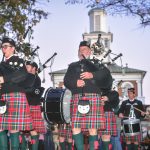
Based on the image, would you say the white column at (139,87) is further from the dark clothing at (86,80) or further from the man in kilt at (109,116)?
the dark clothing at (86,80)

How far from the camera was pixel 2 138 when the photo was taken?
18.4 ft

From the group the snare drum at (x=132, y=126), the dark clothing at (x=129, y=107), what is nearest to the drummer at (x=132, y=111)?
the dark clothing at (x=129, y=107)

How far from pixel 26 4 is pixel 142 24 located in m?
3.86

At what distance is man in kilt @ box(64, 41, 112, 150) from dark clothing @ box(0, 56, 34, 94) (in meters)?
0.80

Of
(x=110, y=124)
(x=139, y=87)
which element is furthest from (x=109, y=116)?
(x=139, y=87)

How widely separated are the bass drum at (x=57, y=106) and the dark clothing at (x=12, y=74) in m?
1.67

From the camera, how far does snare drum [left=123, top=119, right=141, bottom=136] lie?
9594 mm

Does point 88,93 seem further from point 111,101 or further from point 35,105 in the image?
point 111,101

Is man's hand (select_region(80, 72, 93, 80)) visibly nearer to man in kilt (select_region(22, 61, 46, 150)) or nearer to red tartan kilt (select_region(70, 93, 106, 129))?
red tartan kilt (select_region(70, 93, 106, 129))

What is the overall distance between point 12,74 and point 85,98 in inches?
44.7

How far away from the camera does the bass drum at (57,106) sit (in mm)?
7316

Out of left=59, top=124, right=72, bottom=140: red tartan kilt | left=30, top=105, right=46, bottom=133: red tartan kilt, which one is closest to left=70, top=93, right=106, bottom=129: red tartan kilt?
left=30, top=105, right=46, bottom=133: red tartan kilt

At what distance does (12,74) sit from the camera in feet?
18.5

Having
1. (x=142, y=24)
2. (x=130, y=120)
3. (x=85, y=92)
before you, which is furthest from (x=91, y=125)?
(x=142, y=24)
